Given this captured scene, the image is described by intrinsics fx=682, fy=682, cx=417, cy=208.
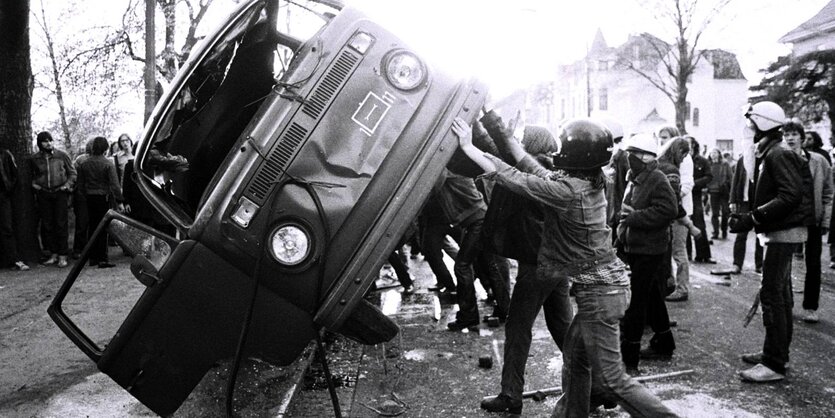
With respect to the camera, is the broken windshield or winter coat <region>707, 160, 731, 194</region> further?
winter coat <region>707, 160, 731, 194</region>

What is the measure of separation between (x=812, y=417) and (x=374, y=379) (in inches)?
120

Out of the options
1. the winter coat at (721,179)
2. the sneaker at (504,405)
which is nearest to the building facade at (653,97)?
the winter coat at (721,179)

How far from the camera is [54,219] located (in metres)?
11.2

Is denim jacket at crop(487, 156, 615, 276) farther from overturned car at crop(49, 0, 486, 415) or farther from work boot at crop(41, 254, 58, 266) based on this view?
work boot at crop(41, 254, 58, 266)

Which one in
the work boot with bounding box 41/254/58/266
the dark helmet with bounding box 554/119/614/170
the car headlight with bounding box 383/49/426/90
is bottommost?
the work boot with bounding box 41/254/58/266

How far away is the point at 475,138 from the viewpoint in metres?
4.55

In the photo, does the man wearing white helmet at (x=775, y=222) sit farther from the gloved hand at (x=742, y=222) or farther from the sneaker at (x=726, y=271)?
the sneaker at (x=726, y=271)

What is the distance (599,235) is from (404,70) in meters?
1.44

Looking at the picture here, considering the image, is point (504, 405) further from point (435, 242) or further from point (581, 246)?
point (435, 242)

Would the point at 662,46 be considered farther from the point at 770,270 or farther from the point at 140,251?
the point at 140,251

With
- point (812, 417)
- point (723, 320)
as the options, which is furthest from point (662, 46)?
point (812, 417)

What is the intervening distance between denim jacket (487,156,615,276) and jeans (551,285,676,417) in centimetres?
18

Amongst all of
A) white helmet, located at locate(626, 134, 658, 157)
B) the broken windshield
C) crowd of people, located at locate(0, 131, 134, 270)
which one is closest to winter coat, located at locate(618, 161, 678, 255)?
white helmet, located at locate(626, 134, 658, 157)

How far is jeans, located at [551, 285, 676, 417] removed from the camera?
3.49m
